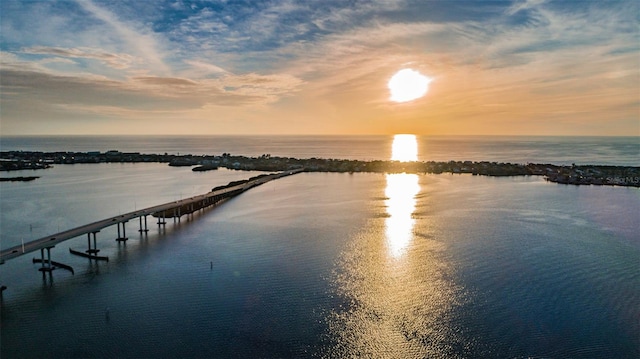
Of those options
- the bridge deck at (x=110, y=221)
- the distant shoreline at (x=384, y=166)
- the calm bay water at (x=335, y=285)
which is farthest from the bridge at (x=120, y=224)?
the distant shoreline at (x=384, y=166)

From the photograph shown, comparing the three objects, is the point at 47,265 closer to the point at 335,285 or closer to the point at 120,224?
the point at 120,224

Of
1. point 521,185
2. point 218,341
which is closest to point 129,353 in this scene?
point 218,341

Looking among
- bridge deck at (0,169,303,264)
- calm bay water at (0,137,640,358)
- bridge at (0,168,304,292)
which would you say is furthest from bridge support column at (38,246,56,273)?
calm bay water at (0,137,640,358)

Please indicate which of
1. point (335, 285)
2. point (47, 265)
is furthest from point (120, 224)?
point (335, 285)

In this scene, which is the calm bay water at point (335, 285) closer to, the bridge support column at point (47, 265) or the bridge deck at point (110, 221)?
the bridge support column at point (47, 265)

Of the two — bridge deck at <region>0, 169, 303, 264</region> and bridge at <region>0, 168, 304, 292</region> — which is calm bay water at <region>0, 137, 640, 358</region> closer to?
bridge at <region>0, 168, 304, 292</region>

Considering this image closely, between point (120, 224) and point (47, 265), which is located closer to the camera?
point (47, 265)
